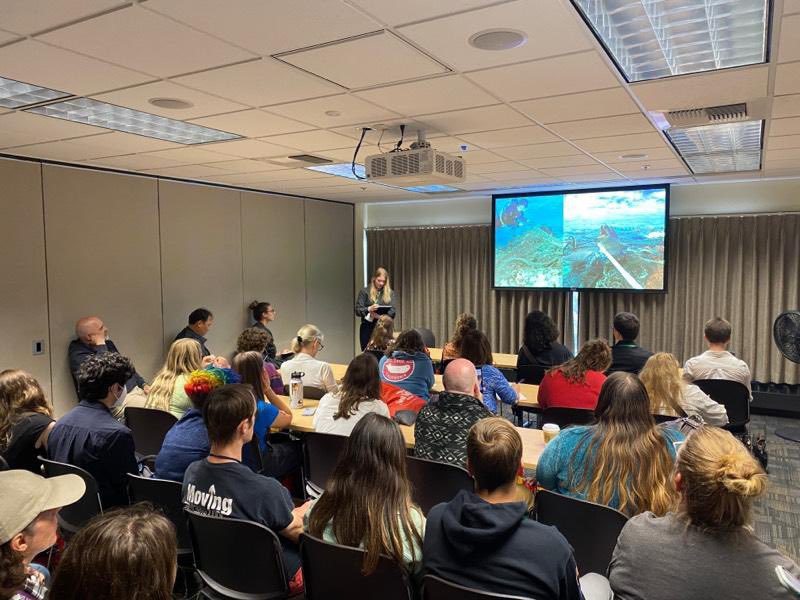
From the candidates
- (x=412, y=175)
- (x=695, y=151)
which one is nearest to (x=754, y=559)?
(x=412, y=175)

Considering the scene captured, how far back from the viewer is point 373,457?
181cm

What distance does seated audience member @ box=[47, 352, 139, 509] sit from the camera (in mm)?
2535

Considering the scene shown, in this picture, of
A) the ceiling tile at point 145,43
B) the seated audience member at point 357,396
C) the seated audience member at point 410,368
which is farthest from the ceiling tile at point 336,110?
the seated audience member at point 410,368

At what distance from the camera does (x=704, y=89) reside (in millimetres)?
2844

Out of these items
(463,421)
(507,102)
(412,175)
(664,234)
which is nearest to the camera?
(463,421)

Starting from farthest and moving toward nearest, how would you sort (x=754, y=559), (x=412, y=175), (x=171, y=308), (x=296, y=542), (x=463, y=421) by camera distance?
1. (x=171, y=308)
2. (x=412, y=175)
3. (x=463, y=421)
4. (x=296, y=542)
5. (x=754, y=559)

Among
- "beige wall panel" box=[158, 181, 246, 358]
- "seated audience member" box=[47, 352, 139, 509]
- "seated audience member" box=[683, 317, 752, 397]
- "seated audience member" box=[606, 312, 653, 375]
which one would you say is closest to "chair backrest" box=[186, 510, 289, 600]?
"seated audience member" box=[47, 352, 139, 509]

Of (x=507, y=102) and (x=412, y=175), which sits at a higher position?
(x=507, y=102)

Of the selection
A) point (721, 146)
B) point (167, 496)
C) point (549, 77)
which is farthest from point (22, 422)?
point (721, 146)

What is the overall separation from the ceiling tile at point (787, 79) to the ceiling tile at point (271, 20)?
1877mm

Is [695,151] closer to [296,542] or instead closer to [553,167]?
[553,167]

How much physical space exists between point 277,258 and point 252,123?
3864 mm

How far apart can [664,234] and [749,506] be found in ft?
18.7

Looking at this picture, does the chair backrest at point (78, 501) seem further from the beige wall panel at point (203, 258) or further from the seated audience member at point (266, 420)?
the beige wall panel at point (203, 258)
